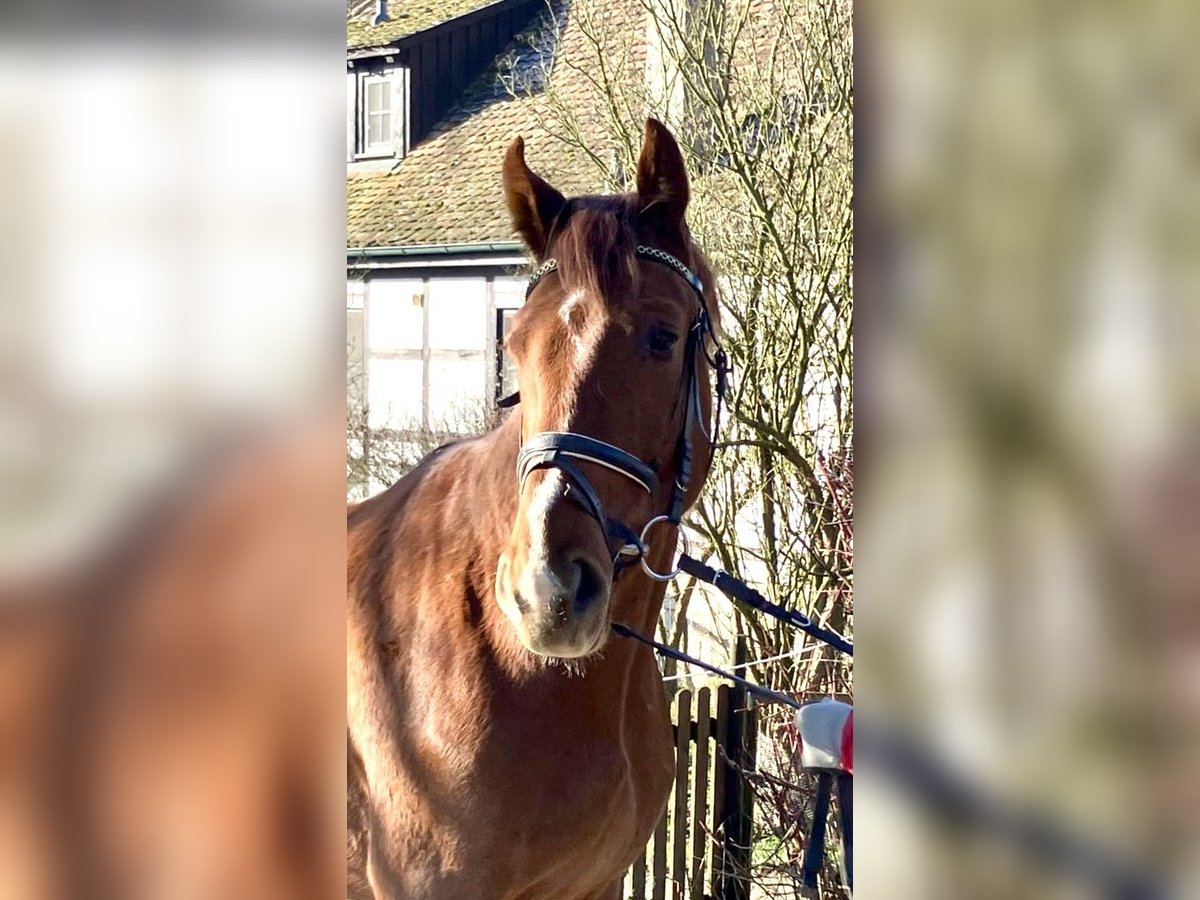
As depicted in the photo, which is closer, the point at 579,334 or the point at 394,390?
the point at 579,334

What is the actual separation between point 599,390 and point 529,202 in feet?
2.13

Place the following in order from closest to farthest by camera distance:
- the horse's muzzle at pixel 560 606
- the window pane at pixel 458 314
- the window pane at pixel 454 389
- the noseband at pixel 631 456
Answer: the horse's muzzle at pixel 560 606, the noseband at pixel 631 456, the window pane at pixel 454 389, the window pane at pixel 458 314

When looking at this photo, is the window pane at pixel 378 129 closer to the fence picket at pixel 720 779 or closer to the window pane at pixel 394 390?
the window pane at pixel 394 390

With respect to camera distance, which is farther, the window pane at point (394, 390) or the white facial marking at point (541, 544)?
the window pane at point (394, 390)

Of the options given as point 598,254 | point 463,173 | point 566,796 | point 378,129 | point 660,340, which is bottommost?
point 566,796

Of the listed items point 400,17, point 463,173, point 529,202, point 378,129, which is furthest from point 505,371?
point 400,17

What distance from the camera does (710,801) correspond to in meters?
5.56

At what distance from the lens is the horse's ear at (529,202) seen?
2.97 metres

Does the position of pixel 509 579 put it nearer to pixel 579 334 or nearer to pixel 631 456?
pixel 631 456
